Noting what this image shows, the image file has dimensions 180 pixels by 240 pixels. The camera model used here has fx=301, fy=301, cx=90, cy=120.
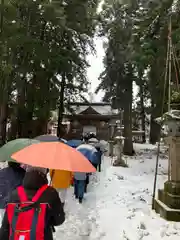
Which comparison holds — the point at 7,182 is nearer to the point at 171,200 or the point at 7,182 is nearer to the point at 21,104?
the point at 171,200

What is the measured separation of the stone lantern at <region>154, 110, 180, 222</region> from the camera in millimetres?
6465

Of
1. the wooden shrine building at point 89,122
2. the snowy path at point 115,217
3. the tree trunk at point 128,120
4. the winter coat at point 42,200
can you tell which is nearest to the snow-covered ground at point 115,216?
the snowy path at point 115,217

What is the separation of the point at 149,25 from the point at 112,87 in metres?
11.6

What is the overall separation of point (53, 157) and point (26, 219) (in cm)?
106

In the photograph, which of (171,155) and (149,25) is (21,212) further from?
(149,25)

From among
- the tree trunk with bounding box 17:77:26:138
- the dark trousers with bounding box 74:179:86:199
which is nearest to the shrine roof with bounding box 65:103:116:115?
the tree trunk with bounding box 17:77:26:138

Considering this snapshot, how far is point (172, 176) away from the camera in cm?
684

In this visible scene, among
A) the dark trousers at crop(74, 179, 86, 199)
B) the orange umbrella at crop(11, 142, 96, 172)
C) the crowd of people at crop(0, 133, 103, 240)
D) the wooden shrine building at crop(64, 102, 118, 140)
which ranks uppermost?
the orange umbrella at crop(11, 142, 96, 172)

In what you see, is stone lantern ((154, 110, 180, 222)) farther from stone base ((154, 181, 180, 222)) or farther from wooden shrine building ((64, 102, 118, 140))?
wooden shrine building ((64, 102, 118, 140))

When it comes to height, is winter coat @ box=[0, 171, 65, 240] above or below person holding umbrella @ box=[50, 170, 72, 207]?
above

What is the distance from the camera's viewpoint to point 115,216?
6.81m

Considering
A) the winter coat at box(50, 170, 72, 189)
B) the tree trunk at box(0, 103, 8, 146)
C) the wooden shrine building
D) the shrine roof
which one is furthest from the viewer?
the wooden shrine building

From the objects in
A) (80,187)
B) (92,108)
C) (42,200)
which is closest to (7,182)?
(42,200)

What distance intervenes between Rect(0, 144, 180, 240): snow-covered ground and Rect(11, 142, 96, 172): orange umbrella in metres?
2.26
